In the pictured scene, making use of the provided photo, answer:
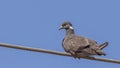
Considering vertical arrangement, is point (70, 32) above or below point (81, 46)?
above

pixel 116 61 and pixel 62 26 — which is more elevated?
pixel 62 26

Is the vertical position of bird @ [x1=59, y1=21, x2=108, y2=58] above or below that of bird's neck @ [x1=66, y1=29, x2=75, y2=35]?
below

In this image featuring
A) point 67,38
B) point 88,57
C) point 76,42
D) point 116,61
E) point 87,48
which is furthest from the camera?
point 67,38

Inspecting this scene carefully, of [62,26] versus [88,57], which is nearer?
[88,57]

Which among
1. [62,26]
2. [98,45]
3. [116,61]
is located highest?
[62,26]

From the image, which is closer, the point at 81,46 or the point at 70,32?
the point at 81,46

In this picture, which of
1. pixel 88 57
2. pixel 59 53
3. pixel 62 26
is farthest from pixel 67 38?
pixel 59 53

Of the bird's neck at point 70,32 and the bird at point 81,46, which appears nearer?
the bird at point 81,46

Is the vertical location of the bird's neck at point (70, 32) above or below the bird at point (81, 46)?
above

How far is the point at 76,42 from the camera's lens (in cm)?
1441

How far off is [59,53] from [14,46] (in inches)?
42.4

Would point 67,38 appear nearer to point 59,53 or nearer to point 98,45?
point 98,45

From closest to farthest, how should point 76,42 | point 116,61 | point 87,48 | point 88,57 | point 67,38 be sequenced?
point 116,61, point 88,57, point 87,48, point 76,42, point 67,38

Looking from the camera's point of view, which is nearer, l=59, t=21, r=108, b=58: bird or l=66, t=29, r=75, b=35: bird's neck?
l=59, t=21, r=108, b=58: bird
